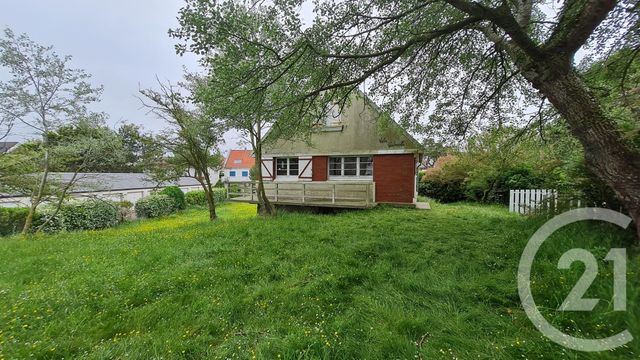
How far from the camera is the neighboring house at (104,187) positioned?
10.6m

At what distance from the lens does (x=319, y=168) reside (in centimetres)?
1245

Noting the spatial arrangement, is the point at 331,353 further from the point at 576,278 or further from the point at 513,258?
the point at 513,258

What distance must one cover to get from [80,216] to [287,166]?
11354mm

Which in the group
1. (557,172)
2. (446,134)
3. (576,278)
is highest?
(446,134)

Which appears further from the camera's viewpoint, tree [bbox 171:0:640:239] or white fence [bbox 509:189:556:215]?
white fence [bbox 509:189:556:215]

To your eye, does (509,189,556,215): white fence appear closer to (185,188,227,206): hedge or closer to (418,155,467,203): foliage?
(418,155,467,203): foliage

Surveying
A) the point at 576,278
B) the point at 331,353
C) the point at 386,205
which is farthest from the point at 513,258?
the point at 386,205

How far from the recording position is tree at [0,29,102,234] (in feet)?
25.2

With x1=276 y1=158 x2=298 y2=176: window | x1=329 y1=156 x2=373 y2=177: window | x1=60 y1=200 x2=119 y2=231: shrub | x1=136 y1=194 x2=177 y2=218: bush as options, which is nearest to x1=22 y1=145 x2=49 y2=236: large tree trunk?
x1=60 y1=200 x2=119 y2=231: shrub

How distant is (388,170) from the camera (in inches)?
437

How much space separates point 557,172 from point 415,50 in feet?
13.1

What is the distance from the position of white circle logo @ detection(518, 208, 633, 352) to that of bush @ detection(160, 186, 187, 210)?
72.4 ft

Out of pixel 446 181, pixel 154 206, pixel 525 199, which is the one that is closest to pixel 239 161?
pixel 154 206

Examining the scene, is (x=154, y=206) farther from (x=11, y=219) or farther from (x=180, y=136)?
(x=180, y=136)
